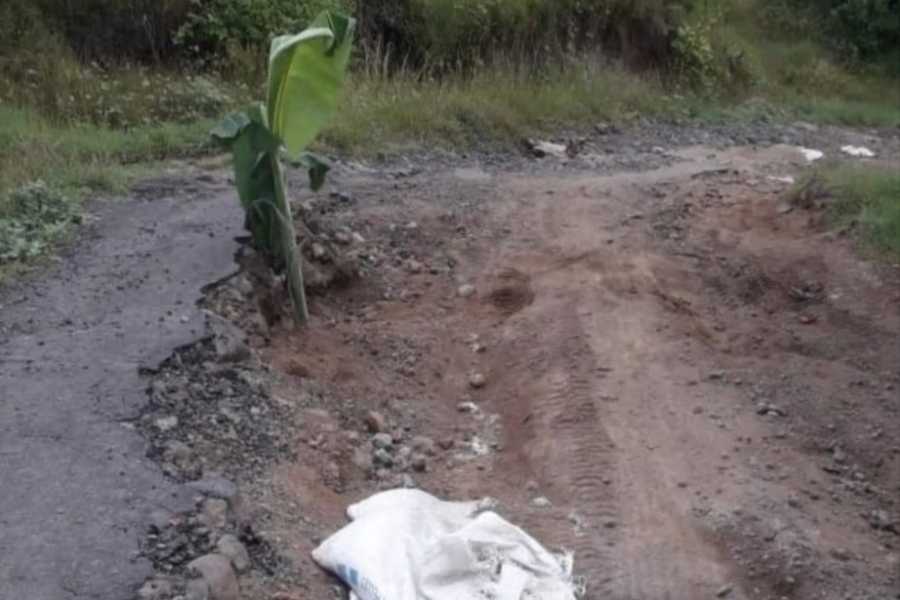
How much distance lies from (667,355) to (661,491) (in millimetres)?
1307

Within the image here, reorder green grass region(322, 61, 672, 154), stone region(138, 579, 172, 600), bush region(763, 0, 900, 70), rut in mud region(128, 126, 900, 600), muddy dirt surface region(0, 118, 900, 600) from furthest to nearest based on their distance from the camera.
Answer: bush region(763, 0, 900, 70)
green grass region(322, 61, 672, 154)
rut in mud region(128, 126, 900, 600)
muddy dirt surface region(0, 118, 900, 600)
stone region(138, 579, 172, 600)

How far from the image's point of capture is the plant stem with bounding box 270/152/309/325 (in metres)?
6.45

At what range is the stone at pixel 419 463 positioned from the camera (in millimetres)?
5660

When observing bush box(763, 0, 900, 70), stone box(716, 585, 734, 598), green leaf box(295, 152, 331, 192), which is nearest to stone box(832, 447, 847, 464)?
stone box(716, 585, 734, 598)

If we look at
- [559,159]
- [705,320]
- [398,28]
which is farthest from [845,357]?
[398,28]

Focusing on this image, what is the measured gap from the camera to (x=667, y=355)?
22.1 feet

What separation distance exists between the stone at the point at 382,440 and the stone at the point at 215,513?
49.9 inches

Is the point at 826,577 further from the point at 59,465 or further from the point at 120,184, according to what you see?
the point at 120,184

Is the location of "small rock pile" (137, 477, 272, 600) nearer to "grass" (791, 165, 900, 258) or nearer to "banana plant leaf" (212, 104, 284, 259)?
"banana plant leaf" (212, 104, 284, 259)

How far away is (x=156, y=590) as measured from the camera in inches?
158

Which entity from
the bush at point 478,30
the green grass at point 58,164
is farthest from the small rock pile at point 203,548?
the bush at point 478,30

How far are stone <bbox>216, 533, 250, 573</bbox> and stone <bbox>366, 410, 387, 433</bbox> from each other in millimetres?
1547

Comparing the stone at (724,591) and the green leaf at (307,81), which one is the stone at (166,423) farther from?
the stone at (724,591)

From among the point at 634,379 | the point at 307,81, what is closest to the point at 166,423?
the point at 307,81
